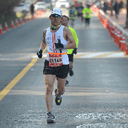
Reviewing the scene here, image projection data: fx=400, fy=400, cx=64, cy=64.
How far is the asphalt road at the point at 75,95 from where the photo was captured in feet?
21.5

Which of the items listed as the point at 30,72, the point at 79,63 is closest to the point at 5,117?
the point at 30,72

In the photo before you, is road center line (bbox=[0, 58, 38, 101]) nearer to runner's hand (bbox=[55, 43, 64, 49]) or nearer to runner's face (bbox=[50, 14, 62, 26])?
runner's hand (bbox=[55, 43, 64, 49])

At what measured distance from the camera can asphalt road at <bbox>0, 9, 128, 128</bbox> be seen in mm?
6559

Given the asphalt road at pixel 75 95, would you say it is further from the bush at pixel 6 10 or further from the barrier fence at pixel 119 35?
the bush at pixel 6 10

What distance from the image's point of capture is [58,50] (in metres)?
6.71

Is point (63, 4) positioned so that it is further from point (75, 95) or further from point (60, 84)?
point (60, 84)

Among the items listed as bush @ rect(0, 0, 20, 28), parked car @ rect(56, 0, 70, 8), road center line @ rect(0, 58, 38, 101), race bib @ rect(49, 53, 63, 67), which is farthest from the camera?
parked car @ rect(56, 0, 70, 8)

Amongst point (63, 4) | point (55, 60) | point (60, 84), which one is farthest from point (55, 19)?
point (63, 4)

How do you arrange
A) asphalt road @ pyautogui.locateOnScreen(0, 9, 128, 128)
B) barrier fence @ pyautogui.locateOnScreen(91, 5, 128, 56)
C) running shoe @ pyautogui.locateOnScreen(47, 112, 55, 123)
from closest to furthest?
running shoe @ pyautogui.locateOnScreen(47, 112, 55, 123) < asphalt road @ pyautogui.locateOnScreen(0, 9, 128, 128) < barrier fence @ pyautogui.locateOnScreen(91, 5, 128, 56)

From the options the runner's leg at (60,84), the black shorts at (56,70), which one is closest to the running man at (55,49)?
the black shorts at (56,70)

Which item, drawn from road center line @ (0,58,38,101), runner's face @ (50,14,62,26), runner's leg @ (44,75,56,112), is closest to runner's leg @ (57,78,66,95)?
runner's leg @ (44,75,56,112)

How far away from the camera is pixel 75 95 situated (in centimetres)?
876

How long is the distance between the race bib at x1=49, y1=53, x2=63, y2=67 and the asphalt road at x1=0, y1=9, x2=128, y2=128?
0.91 meters

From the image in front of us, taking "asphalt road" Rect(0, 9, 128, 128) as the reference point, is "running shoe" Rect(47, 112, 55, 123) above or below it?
above
